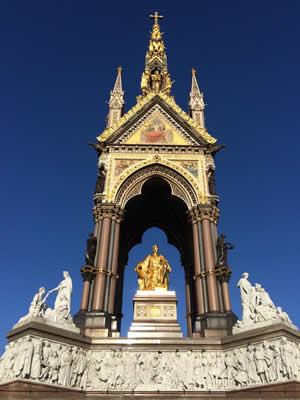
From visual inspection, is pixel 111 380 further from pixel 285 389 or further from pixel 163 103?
pixel 163 103

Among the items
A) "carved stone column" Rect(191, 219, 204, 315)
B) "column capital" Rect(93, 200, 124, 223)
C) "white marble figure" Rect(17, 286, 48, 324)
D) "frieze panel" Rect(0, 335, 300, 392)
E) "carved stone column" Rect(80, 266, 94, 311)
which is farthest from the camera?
"column capital" Rect(93, 200, 124, 223)

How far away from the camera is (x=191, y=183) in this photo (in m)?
19.8

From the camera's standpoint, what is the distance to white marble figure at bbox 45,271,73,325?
14219mm

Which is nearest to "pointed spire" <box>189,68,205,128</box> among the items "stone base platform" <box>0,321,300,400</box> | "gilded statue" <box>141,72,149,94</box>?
"gilded statue" <box>141,72,149,94</box>

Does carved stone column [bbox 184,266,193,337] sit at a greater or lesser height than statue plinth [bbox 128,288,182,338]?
greater

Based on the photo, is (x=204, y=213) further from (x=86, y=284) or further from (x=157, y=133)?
(x=86, y=284)

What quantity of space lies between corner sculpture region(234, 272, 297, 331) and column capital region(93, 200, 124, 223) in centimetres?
680

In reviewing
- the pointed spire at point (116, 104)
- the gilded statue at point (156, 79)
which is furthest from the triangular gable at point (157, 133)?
the gilded statue at point (156, 79)

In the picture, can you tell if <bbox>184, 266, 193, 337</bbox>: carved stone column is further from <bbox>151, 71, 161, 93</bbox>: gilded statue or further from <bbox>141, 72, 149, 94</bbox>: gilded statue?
<bbox>151, 71, 161, 93</bbox>: gilded statue

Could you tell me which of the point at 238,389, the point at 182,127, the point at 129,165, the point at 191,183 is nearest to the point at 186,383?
the point at 238,389

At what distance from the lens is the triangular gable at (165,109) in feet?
69.7

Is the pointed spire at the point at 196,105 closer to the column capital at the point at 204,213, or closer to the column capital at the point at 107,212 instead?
the column capital at the point at 204,213

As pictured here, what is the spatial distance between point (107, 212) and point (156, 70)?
15.7 meters

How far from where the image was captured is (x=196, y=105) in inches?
957
